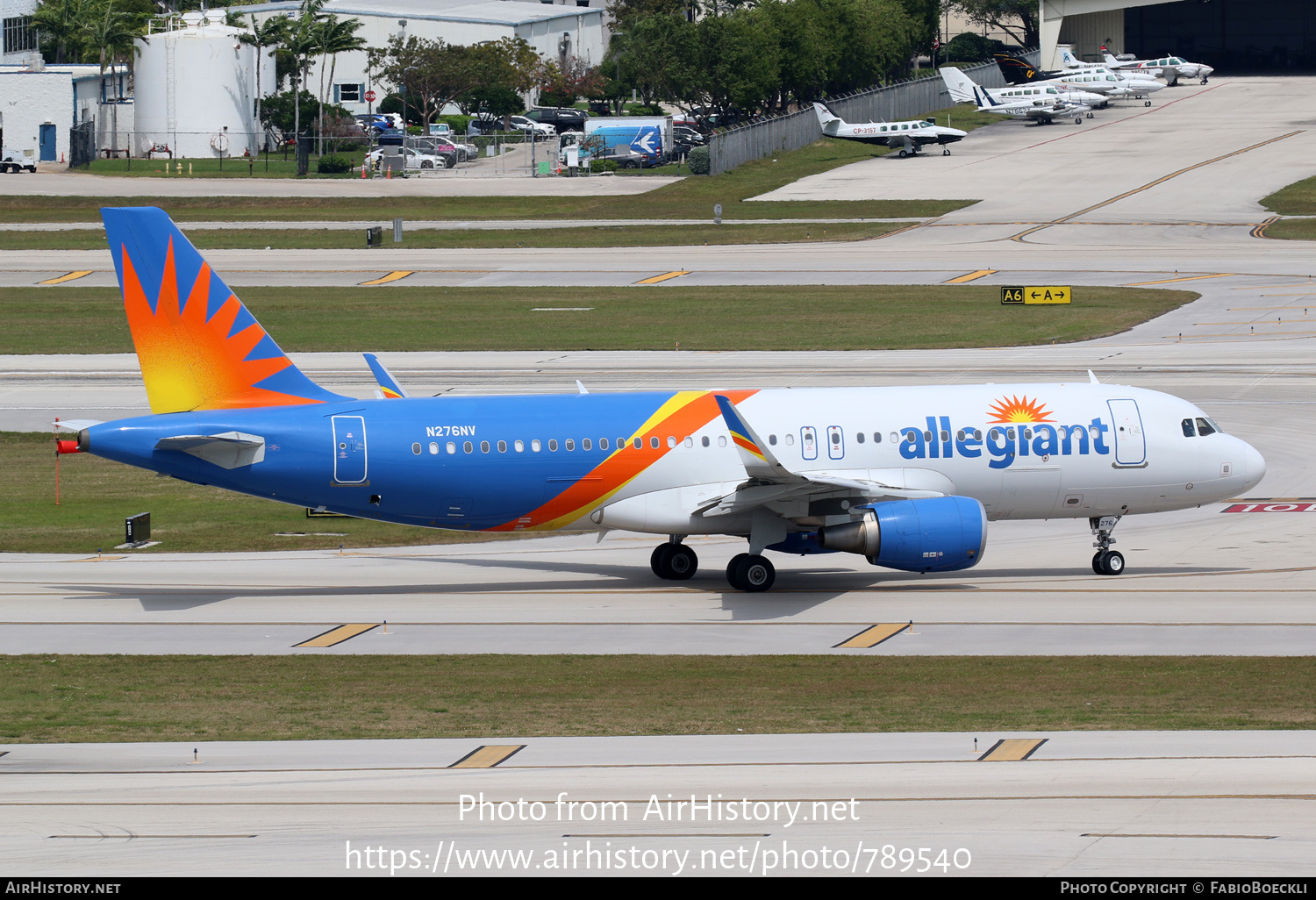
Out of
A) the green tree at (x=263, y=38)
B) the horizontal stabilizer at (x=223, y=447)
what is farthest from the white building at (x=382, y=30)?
the horizontal stabilizer at (x=223, y=447)

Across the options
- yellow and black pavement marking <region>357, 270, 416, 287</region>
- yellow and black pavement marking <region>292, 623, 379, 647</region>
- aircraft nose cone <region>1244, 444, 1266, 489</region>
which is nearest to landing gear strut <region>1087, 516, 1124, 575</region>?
aircraft nose cone <region>1244, 444, 1266, 489</region>

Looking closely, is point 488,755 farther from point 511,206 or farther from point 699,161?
point 699,161

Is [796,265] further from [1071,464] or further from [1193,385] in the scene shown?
[1071,464]

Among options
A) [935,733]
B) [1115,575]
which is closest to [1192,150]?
[1115,575]

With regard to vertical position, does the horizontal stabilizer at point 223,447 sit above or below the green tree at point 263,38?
below

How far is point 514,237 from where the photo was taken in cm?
10325

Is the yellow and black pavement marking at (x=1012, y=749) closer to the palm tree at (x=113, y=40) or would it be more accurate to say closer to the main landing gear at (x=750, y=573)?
the main landing gear at (x=750, y=573)

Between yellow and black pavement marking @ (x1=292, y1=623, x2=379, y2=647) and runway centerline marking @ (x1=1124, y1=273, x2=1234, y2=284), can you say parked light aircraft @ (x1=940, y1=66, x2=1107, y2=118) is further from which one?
yellow and black pavement marking @ (x1=292, y1=623, x2=379, y2=647)

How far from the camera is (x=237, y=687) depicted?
84.7 ft

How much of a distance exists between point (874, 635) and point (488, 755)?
10.2 metres

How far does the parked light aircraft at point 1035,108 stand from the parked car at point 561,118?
43.0 metres

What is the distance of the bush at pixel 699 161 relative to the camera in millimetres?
125500

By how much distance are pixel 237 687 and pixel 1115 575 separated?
63.9 feet

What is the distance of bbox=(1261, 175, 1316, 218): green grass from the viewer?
A: 9944 centimetres
